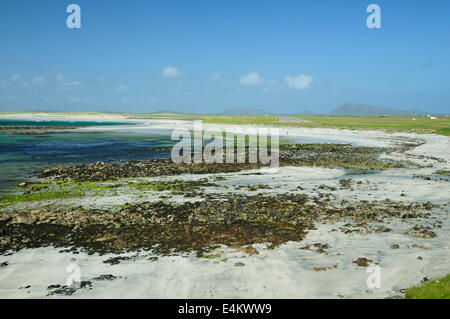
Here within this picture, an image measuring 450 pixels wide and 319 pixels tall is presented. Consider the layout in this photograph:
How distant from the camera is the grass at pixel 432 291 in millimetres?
7637

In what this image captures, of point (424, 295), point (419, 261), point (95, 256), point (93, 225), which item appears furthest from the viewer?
point (93, 225)

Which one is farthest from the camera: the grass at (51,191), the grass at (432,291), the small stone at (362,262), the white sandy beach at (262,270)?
the grass at (51,191)

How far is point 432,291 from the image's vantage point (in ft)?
25.9

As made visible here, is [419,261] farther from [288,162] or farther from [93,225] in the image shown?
[288,162]

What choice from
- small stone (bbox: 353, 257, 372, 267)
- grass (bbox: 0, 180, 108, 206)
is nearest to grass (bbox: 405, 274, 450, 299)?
small stone (bbox: 353, 257, 372, 267)

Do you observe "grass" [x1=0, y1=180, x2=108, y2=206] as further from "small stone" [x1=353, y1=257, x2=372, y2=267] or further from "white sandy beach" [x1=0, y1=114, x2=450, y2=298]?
"small stone" [x1=353, y1=257, x2=372, y2=267]

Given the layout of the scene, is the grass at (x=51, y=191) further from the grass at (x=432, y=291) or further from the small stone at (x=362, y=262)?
the grass at (x=432, y=291)

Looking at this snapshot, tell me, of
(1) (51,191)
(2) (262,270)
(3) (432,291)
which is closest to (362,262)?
(3) (432,291)

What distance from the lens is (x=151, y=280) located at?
9.81 meters

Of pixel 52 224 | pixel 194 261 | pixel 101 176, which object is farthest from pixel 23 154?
pixel 194 261

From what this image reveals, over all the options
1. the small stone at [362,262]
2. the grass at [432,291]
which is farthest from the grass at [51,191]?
the grass at [432,291]

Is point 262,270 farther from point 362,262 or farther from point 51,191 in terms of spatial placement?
point 51,191
